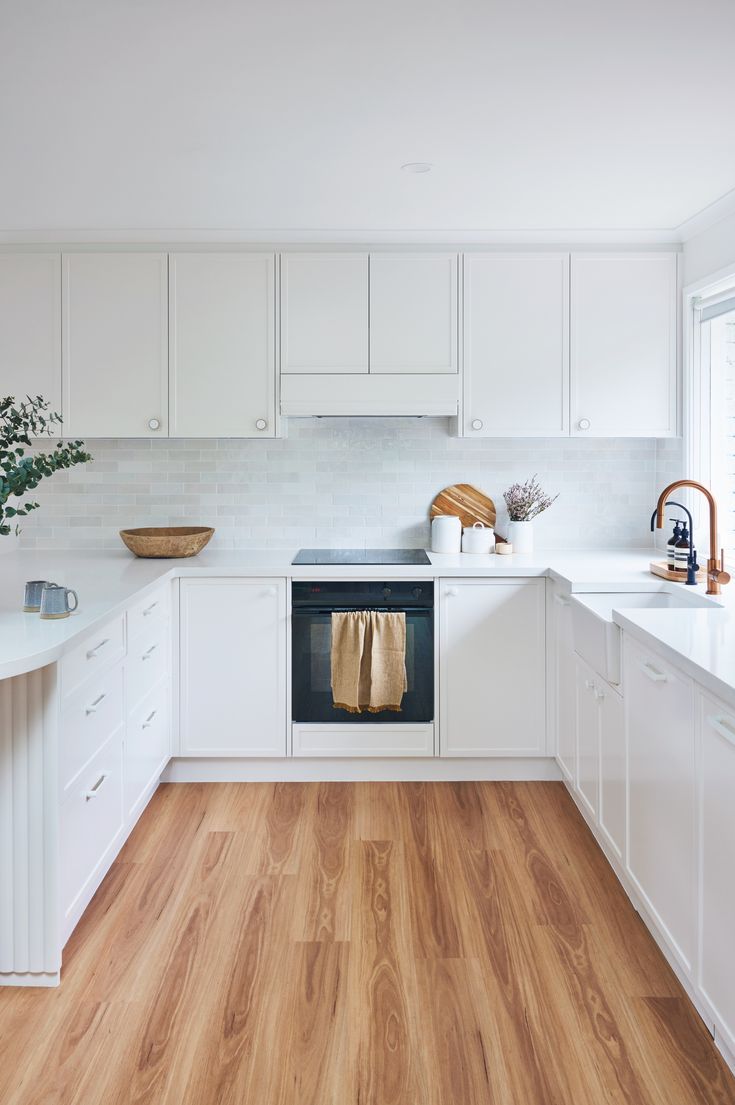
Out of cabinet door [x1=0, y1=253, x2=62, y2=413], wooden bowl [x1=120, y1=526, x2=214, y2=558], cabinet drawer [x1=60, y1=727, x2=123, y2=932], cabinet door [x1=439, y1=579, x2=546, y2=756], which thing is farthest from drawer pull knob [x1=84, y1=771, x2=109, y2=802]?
cabinet door [x1=0, y1=253, x2=62, y2=413]

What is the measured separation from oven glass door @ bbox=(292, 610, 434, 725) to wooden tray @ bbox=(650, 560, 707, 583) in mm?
928

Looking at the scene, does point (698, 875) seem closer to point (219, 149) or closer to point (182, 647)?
point (182, 647)

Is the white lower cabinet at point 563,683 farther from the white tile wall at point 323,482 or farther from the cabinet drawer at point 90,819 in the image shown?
the cabinet drawer at point 90,819

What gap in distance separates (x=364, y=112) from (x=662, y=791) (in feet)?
6.75

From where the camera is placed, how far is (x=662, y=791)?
6.79ft

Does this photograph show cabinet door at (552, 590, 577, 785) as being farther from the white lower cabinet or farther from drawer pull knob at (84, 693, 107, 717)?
drawer pull knob at (84, 693, 107, 717)

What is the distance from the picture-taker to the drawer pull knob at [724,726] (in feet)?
5.42

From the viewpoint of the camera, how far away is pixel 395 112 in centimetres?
236

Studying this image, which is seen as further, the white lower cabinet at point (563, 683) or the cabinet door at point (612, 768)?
the white lower cabinet at point (563, 683)

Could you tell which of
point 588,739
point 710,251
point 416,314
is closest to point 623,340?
point 710,251

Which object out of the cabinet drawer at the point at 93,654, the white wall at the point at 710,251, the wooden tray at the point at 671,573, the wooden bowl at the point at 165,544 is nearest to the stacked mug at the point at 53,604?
the cabinet drawer at the point at 93,654

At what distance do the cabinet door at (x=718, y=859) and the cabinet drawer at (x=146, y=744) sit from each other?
6.08 ft

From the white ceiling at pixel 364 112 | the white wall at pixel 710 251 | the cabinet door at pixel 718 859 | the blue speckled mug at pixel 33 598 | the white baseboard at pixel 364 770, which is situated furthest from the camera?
the white baseboard at pixel 364 770

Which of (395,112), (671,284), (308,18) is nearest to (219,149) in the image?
(395,112)
